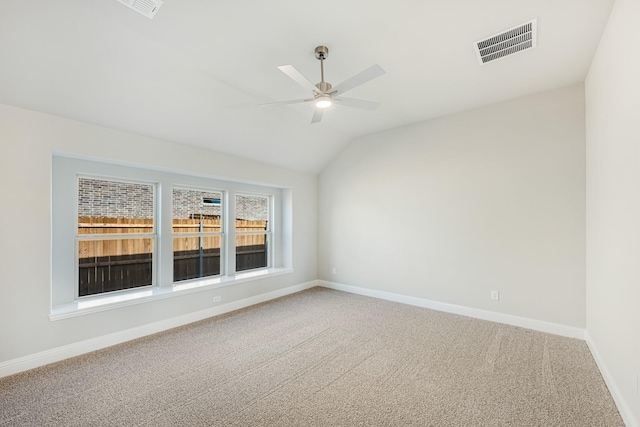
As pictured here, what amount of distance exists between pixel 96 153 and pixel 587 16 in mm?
4737

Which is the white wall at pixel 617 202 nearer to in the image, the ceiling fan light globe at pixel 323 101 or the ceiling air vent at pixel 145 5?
the ceiling fan light globe at pixel 323 101

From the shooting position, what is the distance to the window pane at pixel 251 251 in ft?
16.5

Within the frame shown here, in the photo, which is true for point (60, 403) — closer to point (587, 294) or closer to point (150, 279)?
point (150, 279)

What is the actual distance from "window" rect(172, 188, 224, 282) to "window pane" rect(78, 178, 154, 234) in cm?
38

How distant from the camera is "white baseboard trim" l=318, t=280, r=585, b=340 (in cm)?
331

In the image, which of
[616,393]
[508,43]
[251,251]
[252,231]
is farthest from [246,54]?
[616,393]

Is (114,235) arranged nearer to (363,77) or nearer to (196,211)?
(196,211)

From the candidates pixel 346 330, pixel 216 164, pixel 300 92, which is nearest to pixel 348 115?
pixel 300 92

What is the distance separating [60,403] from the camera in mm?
2127

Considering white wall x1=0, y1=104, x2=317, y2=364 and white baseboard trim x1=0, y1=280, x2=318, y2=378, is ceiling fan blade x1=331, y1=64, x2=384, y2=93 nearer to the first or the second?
white wall x1=0, y1=104, x2=317, y2=364

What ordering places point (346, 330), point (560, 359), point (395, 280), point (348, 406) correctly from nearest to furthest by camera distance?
point (348, 406) → point (560, 359) → point (346, 330) → point (395, 280)

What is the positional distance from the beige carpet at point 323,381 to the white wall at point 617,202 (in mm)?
420

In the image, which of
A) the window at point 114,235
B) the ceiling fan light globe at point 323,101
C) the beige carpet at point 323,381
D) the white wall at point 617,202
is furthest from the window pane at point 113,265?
the white wall at point 617,202

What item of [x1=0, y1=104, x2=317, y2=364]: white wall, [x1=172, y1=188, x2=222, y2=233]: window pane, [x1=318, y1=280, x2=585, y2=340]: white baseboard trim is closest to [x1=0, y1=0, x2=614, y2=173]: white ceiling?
[x1=0, y1=104, x2=317, y2=364]: white wall
